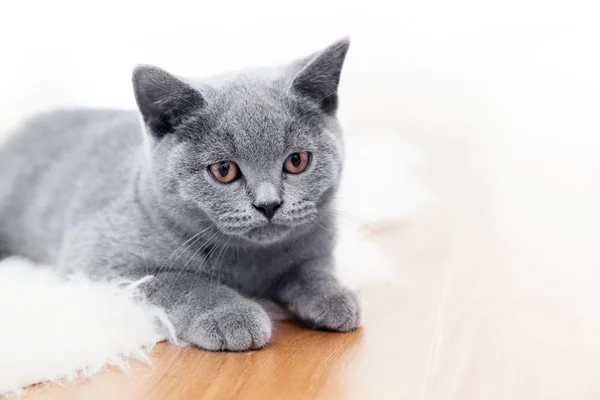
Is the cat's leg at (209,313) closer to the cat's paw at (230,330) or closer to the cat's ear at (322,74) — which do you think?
the cat's paw at (230,330)

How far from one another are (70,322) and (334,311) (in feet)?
1.41

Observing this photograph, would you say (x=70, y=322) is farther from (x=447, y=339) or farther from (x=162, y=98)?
(x=447, y=339)

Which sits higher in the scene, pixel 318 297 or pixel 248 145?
pixel 248 145

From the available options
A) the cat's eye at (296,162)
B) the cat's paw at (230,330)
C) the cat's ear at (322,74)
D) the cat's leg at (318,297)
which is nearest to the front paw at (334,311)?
the cat's leg at (318,297)

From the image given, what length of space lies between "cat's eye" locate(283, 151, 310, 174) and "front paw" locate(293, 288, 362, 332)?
0.75 ft

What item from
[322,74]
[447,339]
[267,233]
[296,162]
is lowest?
[447,339]

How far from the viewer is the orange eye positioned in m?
1.22

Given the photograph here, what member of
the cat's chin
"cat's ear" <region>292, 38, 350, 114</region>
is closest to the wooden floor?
the cat's chin

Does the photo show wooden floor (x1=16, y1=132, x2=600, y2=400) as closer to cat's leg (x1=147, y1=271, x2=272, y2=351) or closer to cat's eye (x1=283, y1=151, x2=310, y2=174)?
cat's leg (x1=147, y1=271, x2=272, y2=351)

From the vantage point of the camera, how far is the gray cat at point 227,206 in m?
1.21

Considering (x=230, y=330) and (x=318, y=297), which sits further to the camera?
(x=318, y=297)

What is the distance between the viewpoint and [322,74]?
4.20 feet

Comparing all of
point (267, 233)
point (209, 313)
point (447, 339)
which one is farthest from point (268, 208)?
point (447, 339)

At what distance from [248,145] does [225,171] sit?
0.06 meters
